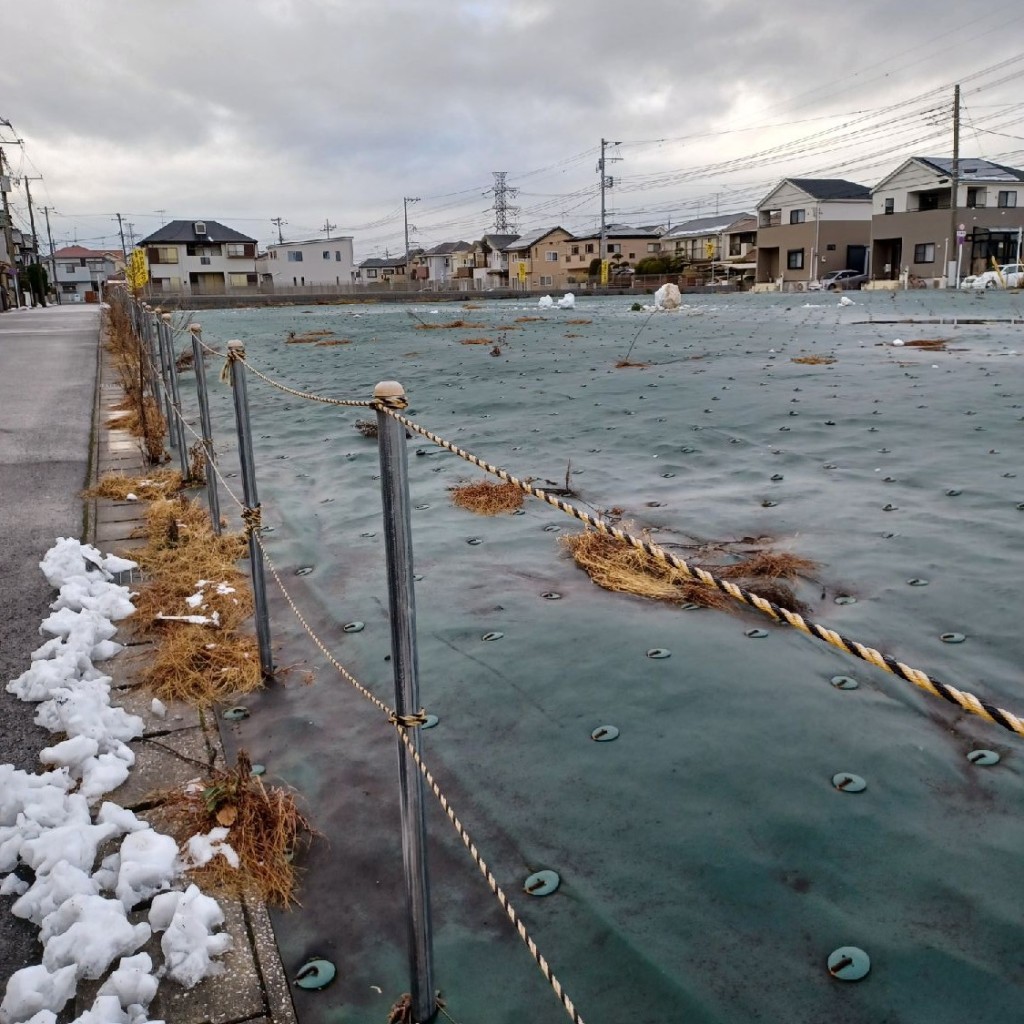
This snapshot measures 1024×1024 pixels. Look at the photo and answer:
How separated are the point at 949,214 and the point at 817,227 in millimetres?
8433

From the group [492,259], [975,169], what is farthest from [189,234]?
[975,169]

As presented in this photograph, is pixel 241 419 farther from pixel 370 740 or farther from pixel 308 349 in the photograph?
pixel 308 349

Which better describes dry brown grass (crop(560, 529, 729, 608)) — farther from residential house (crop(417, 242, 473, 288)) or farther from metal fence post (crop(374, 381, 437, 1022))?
residential house (crop(417, 242, 473, 288))

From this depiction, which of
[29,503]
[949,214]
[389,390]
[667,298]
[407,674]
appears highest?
[949,214]

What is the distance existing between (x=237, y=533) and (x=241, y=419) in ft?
6.15

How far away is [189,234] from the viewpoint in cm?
6312

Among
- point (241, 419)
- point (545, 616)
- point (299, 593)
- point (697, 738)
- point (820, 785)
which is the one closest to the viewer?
point (820, 785)

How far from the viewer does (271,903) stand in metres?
2.17

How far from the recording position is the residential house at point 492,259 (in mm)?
78125

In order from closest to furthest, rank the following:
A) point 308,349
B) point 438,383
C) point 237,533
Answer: point 237,533
point 438,383
point 308,349

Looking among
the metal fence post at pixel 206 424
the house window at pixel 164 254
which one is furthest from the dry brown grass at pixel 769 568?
the house window at pixel 164 254

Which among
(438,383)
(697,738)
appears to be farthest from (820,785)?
(438,383)

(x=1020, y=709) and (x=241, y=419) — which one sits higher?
(x=241, y=419)

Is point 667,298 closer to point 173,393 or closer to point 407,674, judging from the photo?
point 173,393
